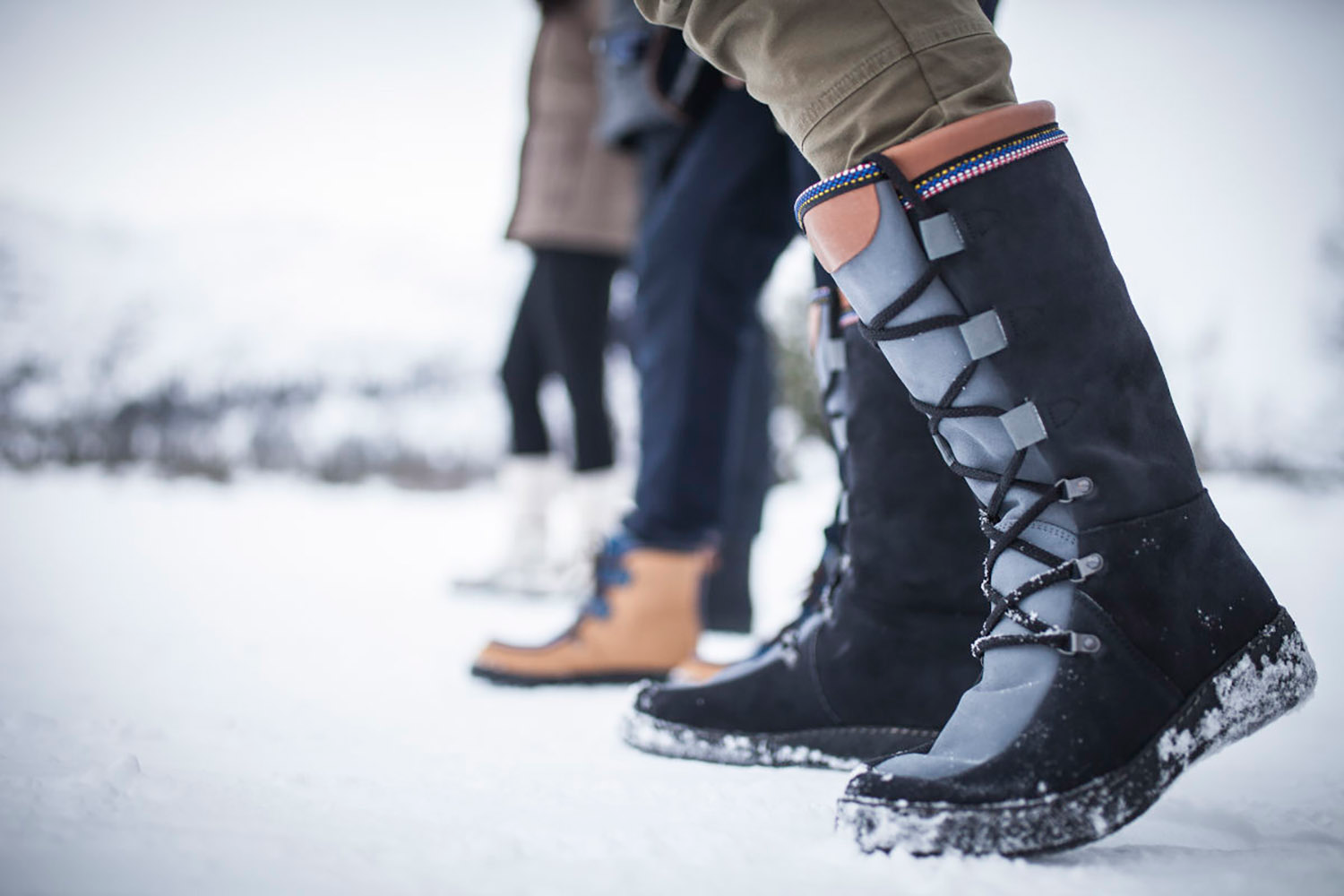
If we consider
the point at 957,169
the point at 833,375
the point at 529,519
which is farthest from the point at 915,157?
the point at 529,519

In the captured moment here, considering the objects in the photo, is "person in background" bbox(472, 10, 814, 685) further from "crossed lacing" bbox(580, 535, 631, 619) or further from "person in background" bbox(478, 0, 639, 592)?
"person in background" bbox(478, 0, 639, 592)

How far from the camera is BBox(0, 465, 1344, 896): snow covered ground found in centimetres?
45

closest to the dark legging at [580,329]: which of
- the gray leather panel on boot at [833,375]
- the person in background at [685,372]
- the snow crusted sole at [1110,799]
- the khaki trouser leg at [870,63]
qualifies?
the person in background at [685,372]

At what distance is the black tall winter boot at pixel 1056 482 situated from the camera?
51 centimetres

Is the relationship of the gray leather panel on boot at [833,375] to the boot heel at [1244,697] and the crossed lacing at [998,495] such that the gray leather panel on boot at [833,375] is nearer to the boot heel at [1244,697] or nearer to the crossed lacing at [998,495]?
the crossed lacing at [998,495]

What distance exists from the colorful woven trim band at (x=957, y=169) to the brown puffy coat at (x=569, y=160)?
1.40 m

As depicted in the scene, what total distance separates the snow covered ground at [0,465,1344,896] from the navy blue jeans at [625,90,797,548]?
1.01 ft

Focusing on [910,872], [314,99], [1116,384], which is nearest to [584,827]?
[910,872]

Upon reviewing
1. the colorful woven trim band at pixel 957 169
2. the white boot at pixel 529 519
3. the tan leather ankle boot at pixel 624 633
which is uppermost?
the colorful woven trim band at pixel 957 169

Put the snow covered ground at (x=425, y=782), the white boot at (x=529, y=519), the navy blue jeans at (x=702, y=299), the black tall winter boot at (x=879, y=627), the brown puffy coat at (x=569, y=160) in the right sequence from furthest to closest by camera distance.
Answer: the white boot at (x=529, y=519)
the brown puffy coat at (x=569, y=160)
the navy blue jeans at (x=702, y=299)
the black tall winter boot at (x=879, y=627)
the snow covered ground at (x=425, y=782)

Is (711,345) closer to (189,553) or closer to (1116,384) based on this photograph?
(1116,384)

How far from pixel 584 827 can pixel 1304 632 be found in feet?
3.31

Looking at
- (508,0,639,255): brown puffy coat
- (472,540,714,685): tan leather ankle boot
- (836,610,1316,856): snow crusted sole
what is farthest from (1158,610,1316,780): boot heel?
(508,0,639,255): brown puffy coat

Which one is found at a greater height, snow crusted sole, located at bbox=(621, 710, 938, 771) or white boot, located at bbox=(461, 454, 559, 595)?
snow crusted sole, located at bbox=(621, 710, 938, 771)
